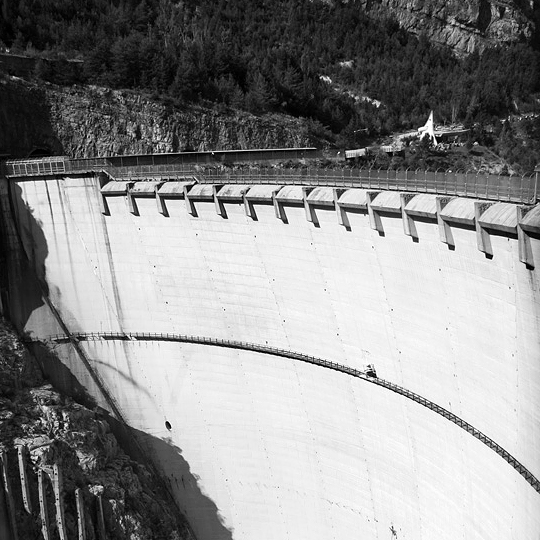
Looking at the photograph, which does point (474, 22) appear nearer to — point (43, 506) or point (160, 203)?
point (160, 203)

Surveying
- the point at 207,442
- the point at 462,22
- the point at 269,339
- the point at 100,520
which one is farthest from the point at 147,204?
the point at 462,22

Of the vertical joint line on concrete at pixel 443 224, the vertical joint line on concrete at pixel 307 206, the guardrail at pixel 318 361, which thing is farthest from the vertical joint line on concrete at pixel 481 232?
the vertical joint line on concrete at pixel 307 206

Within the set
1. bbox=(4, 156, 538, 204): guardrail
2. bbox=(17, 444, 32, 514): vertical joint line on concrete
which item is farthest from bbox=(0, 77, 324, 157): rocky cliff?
bbox=(17, 444, 32, 514): vertical joint line on concrete

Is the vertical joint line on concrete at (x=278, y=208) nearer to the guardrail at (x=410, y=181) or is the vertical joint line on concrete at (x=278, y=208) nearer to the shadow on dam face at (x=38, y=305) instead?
the guardrail at (x=410, y=181)

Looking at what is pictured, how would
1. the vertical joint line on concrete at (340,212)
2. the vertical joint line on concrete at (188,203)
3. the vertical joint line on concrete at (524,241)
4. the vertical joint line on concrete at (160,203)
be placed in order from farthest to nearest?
the vertical joint line on concrete at (160,203), the vertical joint line on concrete at (188,203), the vertical joint line on concrete at (340,212), the vertical joint line on concrete at (524,241)

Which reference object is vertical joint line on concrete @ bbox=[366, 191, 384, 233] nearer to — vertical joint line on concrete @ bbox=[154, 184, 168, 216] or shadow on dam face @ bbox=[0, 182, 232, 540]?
vertical joint line on concrete @ bbox=[154, 184, 168, 216]

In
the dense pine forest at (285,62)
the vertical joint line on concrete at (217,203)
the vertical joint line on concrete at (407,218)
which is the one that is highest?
the dense pine forest at (285,62)

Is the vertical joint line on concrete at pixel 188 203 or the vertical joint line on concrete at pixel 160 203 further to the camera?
the vertical joint line on concrete at pixel 160 203

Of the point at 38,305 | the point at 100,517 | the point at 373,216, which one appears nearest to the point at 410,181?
the point at 373,216
